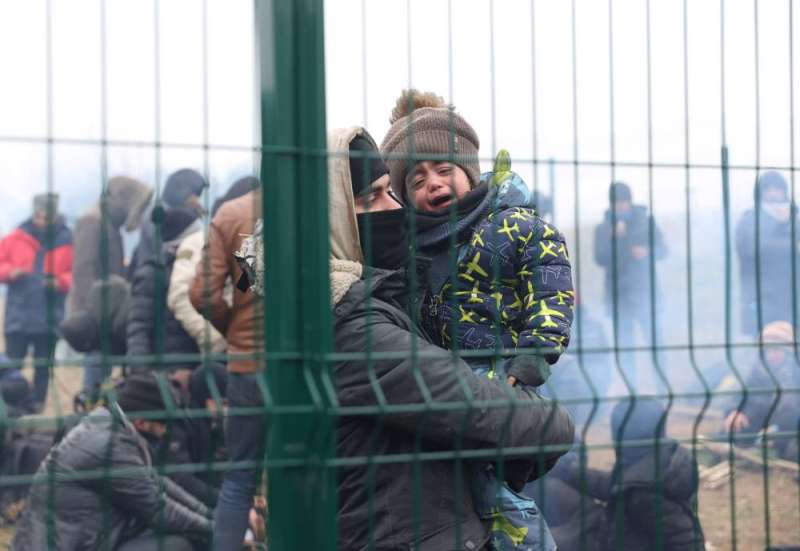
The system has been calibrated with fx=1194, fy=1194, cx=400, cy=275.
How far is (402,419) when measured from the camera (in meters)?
2.56

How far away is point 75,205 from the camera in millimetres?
2627

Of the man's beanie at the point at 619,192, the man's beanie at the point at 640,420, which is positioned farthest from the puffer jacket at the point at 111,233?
the man's beanie at the point at 640,420

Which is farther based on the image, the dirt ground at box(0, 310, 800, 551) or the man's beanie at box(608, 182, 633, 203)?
the dirt ground at box(0, 310, 800, 551)

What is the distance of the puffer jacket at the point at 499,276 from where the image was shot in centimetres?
285

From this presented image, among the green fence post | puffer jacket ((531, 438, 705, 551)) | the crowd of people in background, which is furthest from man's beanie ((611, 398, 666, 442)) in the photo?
the green fence post

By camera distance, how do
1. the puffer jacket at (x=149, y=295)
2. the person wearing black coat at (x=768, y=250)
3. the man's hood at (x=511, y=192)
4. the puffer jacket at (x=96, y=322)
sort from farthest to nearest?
the person wearing black coat at (x=768, y=250) < the puffer jacket at (x=149, y=295) < the puffer jacket at (x=96, y=322) < the man's hood at (x=511, y=192)

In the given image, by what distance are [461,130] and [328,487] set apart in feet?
3.05

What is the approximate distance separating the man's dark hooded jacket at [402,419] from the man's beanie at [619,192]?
51 cm

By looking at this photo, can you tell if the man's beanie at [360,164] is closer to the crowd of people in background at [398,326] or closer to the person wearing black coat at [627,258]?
the crowd of people in background at [398,326]

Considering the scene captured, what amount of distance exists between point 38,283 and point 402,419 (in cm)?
252

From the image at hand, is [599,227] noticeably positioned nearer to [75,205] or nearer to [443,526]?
[443,526]

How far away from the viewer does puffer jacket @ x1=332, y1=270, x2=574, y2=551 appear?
2.57 metres

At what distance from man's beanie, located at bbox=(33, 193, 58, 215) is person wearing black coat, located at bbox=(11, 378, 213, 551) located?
0.63 meters

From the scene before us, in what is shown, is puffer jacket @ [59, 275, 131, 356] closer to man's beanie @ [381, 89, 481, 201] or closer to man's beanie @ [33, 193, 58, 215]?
man's beanie @ [33, 193, 58, 215]
